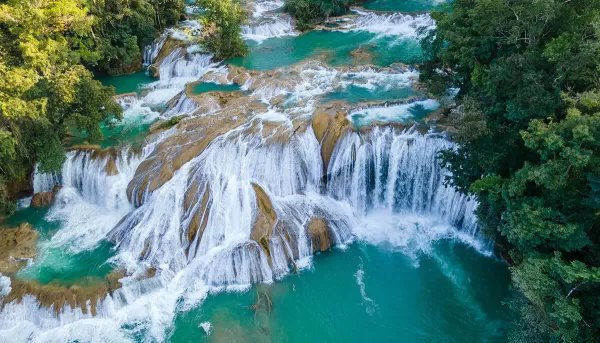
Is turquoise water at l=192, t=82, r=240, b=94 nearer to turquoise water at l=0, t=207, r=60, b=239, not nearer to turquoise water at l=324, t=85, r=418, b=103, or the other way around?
turquoise water at l=324, t=85, r=418, b=103

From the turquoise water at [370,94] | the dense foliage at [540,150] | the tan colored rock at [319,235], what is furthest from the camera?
the turquoise water at [370,94]

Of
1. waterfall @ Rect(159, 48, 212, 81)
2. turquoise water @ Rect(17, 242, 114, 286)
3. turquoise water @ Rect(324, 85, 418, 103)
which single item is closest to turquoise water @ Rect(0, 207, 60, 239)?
turquoise water @ Rect(17, 242, 114, 286)

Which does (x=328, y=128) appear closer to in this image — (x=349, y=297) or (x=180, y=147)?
(x=180, y=147)

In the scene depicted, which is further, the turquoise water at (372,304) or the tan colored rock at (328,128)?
the tan colored rock at (328,128)

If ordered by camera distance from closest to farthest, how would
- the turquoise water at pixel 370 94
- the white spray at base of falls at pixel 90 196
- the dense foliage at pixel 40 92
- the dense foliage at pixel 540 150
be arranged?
the dense foliage at pixel 540 150
the dense foliage at pixel 40 92
the white spray at base of falls at pixel 90 196
the turquoise water at pixel 370 94

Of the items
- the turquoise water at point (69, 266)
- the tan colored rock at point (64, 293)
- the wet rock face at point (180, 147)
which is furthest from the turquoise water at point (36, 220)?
the wet rock face at point (180, 147)

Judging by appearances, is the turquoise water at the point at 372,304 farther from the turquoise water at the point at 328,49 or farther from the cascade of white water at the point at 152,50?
the cascade of white water at the point at 152,50

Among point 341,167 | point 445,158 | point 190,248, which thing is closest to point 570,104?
point 445,158

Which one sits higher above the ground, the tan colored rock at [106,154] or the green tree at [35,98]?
the green tree at [35,98]
